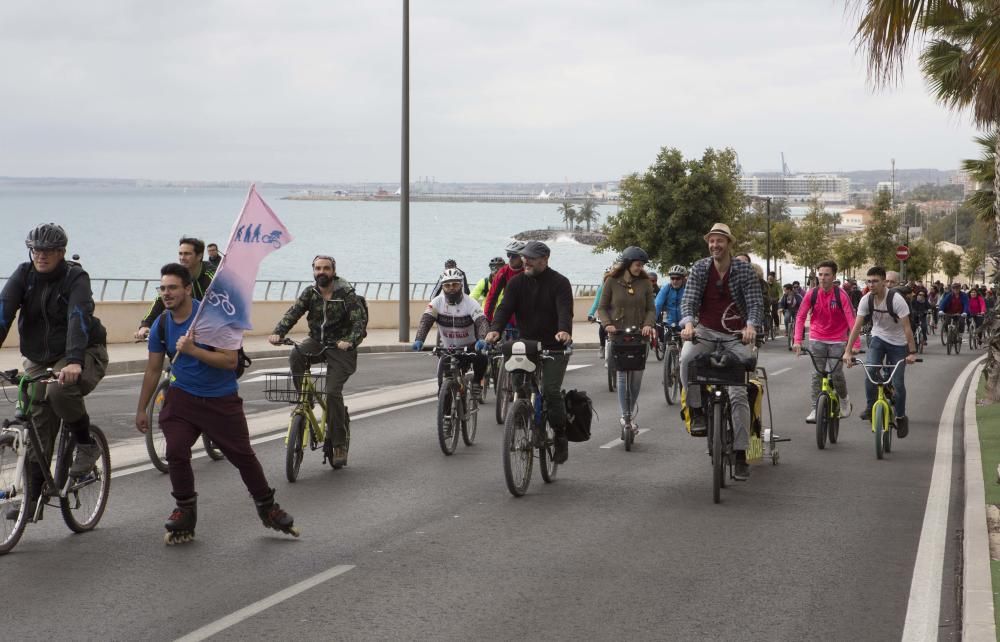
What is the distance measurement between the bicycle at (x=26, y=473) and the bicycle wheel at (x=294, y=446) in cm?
231

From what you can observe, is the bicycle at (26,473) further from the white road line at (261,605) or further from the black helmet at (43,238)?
the white road line at (261,605)

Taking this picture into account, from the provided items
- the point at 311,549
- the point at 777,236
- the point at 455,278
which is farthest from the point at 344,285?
the point at 777,236

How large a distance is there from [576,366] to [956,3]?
46.4 ft

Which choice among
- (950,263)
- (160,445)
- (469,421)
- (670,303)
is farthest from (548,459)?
(950,263)

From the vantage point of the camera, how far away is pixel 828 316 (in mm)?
14250

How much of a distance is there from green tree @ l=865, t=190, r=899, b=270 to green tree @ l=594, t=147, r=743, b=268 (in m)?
28.0

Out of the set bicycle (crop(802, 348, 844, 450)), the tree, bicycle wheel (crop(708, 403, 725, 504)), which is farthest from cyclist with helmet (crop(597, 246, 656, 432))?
the tree

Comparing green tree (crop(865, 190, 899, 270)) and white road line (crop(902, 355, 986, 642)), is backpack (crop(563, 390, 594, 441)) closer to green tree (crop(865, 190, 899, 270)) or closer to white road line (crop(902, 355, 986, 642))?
white road line (crop(902, 355, 986, 642))

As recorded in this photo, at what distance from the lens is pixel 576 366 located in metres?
25.2

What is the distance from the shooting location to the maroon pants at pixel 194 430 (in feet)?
26.9

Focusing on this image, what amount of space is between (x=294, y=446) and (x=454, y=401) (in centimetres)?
233

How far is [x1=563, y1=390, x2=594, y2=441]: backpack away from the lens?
1078cm

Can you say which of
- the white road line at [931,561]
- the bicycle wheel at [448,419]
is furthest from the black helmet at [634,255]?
the white road line at [931,561]

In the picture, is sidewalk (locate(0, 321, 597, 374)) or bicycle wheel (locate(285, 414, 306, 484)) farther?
sidewalk (locate(0, 321, 597, 374))
